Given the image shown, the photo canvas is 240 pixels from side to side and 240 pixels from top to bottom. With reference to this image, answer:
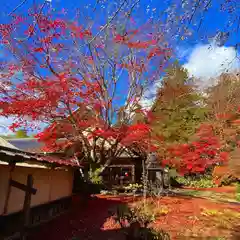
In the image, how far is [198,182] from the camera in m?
22.9

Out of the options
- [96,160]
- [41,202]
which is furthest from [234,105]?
[41,202]

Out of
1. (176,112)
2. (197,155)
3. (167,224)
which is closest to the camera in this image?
(167,224)

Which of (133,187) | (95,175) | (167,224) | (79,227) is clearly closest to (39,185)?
(79,227)

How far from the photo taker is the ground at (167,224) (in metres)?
7.61

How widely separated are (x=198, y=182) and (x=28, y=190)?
64.8ft

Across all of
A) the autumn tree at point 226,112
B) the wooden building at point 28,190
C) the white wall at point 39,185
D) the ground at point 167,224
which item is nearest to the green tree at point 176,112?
the autumn tree at point 226,112

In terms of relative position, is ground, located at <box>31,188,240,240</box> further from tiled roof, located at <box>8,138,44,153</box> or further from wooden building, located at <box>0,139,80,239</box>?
tiled roof, located at <box>8,138,44,153</box>

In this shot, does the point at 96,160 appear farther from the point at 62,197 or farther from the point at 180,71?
the point at 180,71

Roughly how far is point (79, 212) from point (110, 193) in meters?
5.60

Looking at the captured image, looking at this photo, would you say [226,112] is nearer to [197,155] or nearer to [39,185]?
[197,155]

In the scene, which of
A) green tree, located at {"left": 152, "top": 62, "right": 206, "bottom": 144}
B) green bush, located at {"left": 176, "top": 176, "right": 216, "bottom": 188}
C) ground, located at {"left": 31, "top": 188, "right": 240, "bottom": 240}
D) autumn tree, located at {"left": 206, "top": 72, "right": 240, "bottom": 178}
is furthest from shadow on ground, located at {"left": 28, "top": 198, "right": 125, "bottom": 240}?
green tree, located at {"left": 152, "top": 62, "right": 206, "bottom": 144}

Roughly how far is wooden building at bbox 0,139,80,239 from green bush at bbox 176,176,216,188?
1412cm

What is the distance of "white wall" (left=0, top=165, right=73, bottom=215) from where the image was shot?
22.0 feet

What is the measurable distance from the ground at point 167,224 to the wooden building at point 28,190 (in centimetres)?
58
